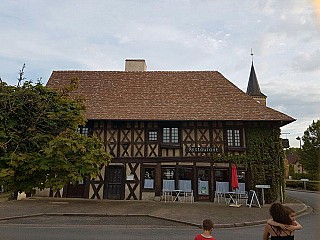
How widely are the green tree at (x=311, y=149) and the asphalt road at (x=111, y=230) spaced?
2765cm

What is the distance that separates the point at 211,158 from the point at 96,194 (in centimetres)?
691

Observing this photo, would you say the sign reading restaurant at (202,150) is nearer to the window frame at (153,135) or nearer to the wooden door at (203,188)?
the wooden door at (203,188)

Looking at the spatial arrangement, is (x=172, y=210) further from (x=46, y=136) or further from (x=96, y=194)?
(x=46, y=136)

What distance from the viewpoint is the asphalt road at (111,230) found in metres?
8.12

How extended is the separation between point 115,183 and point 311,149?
30036mm

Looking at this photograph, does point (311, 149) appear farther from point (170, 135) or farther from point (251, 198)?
point (170, 135)

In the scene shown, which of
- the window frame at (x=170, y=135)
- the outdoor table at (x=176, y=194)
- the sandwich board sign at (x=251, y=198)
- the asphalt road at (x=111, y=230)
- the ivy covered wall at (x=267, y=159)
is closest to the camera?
the asphalt road at (x=111, y=230)

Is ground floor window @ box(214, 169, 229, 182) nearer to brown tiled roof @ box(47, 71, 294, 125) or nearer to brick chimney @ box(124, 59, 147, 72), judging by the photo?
brown tiled roof @ box(47, 71, 294, 125)

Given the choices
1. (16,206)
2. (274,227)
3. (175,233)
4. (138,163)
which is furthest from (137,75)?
(274,227)

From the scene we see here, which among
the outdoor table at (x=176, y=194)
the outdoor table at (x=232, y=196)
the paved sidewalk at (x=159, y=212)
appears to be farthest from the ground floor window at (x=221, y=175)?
the paved sidewalk at (x=159, y=212)

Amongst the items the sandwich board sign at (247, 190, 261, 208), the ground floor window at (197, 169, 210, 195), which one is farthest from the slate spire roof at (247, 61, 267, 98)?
the sandwich board sign at (247, 190, 261, 208)

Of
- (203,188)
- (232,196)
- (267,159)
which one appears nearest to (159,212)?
(203,188)

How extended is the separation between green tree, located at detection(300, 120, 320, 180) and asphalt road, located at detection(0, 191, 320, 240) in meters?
27.6

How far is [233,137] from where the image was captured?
16.9 meters
